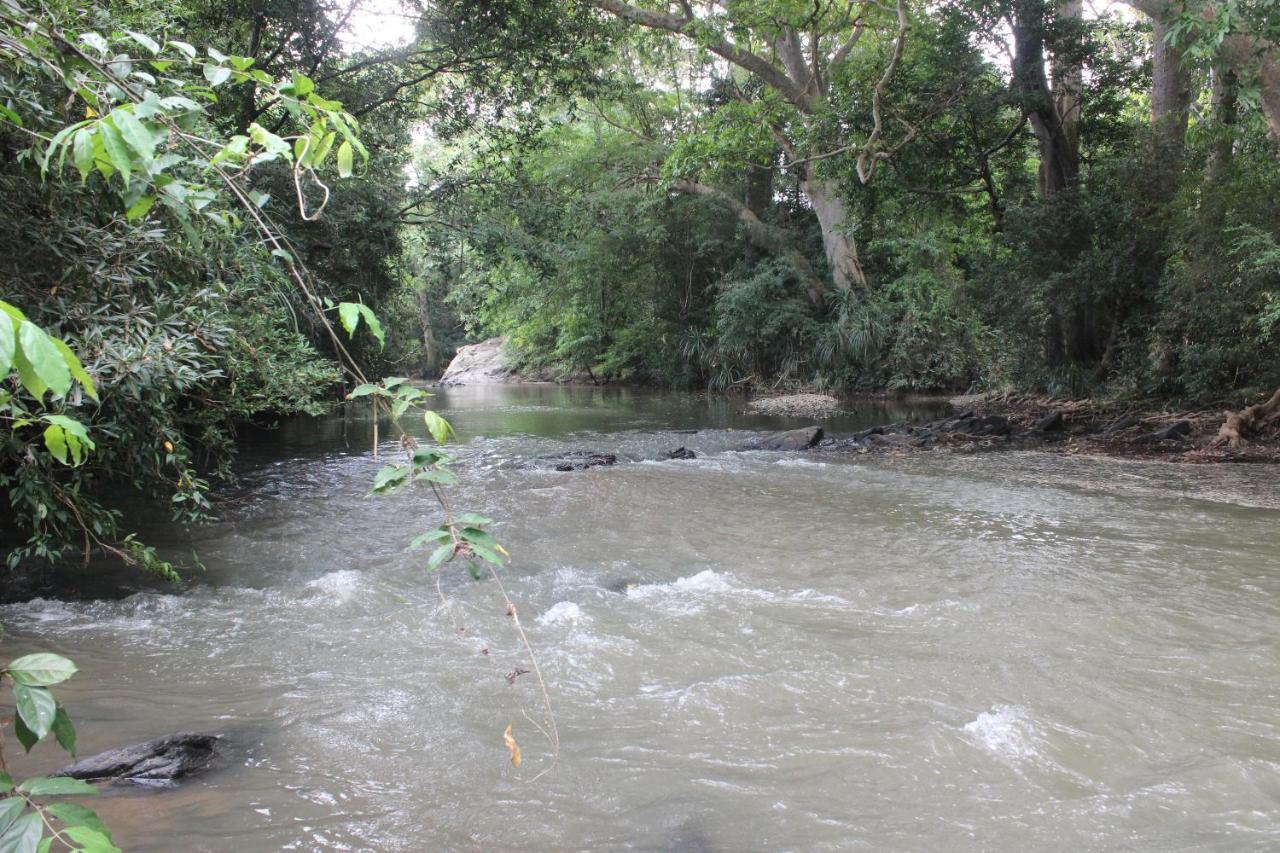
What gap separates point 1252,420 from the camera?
1018cm

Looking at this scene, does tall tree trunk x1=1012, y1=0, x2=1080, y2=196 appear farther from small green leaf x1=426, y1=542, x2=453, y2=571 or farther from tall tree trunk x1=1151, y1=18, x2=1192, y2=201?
small green leaf x1=426, y1=542, x2=453, y2=571

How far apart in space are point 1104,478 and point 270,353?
866 cm

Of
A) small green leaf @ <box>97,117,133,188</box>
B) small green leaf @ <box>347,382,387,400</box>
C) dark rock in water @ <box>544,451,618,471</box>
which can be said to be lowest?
dark rock in water @ <box>544,451,618,471</box>

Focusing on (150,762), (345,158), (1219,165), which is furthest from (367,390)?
(1219,165)

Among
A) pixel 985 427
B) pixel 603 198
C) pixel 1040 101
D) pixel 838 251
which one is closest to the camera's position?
Answer: pixel 985 427

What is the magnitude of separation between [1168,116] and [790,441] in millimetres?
7477

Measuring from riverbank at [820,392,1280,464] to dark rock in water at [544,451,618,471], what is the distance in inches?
137

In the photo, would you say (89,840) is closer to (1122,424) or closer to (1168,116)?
(1122,424)

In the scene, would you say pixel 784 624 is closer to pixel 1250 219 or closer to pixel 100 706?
pixel 100 706

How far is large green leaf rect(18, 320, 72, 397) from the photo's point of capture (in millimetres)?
940

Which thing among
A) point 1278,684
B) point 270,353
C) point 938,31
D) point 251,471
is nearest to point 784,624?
point 1278,684

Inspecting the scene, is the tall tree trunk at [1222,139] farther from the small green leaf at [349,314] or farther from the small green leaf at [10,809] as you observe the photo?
the small green leaf at [10,809]

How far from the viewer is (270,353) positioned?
18.4 feet

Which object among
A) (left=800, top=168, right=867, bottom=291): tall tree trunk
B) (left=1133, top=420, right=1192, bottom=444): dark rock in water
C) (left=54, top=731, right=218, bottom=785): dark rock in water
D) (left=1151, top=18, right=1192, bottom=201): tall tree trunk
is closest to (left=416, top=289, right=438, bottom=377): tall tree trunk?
(left=800, top=168, right=867, bottom=291): tall tree trunk
